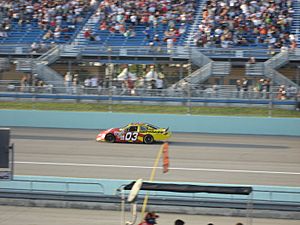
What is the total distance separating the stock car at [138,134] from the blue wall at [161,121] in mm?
3765

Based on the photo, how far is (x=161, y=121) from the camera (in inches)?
1182

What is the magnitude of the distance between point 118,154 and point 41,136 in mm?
5422

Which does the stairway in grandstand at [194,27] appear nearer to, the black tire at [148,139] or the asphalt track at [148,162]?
the asphalt track at [148,162]

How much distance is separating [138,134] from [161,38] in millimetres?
12304

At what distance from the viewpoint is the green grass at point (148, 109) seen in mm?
29578

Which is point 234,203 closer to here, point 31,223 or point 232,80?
point 31,223

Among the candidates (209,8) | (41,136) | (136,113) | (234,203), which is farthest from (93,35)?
(234,203)

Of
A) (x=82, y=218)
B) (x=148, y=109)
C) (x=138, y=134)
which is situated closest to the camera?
(x=82, y=218)

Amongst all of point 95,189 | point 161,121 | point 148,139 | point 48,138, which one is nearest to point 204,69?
point 161,121

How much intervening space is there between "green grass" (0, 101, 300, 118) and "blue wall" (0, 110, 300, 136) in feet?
0.99

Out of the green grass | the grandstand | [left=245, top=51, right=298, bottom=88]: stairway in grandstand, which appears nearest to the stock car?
the green grass

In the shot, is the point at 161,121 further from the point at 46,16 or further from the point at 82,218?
the point at 82,218

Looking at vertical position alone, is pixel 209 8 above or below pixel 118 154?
above

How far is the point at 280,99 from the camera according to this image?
29.2 m
